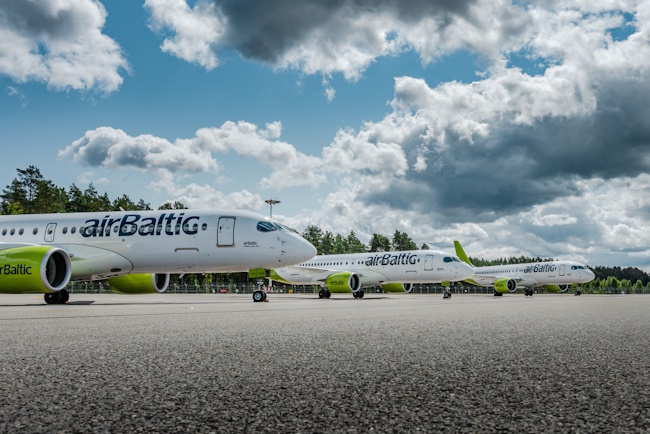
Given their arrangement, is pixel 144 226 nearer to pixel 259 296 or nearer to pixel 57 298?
pixel 57 298

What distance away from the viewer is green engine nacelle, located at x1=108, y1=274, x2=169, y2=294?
753 inches

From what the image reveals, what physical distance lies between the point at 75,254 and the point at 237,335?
46.8 feet

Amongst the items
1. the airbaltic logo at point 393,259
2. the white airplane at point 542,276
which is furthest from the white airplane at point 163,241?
the white airplane at point 542,276

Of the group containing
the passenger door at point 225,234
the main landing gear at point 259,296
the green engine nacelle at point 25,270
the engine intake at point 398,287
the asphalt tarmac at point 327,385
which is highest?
the passenger door at point 225,234

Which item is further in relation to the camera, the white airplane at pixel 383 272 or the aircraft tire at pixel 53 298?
the white airplane at pixel 383 272

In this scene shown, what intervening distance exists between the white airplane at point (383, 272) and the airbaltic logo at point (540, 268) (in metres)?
17.8

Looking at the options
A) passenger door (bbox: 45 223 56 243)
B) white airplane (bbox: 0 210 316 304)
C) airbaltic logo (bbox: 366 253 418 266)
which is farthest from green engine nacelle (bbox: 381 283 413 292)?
passenger door (bbox: 45 223 56 243)

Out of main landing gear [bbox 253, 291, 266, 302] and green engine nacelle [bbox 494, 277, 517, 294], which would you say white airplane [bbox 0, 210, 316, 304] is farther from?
green engine nacelle [bbox 494, 277, 517, 294]

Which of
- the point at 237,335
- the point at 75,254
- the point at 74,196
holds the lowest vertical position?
the point at 237,335

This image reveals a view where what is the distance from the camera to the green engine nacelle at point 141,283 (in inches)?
753

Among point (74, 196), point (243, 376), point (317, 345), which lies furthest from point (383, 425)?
point (74, 196)

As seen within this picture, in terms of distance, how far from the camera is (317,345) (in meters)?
4.26

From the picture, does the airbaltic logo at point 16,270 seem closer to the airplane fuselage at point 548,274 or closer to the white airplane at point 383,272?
the white airplane at point 383,272

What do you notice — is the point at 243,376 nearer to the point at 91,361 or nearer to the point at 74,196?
the point at 91,361
